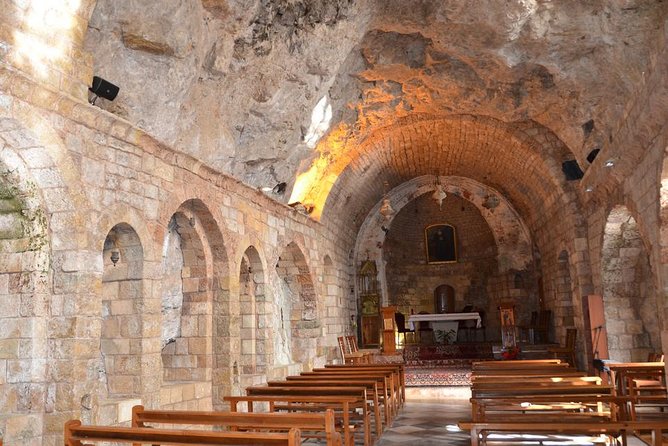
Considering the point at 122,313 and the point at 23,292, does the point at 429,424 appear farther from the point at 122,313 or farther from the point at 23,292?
the point at 23,292

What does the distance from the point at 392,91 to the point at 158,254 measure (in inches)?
252

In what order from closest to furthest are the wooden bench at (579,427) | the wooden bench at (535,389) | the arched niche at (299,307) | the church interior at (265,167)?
the wooden bench at (579,427)
the church interior at (265,167)
the wooden bench at (535,389)
the arched niche at (299,307)

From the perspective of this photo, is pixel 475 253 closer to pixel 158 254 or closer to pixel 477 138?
pixel 477 138

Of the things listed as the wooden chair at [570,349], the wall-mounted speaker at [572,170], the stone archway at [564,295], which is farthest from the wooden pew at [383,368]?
the wall-mounted speaker at [572,170]

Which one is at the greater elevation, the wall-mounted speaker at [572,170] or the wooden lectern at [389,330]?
the wall-mounted speaker at [572,170]

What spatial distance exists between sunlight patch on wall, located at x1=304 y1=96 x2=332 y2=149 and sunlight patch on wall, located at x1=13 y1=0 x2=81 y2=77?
518 centimetres

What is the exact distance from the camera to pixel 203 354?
805 centimetres

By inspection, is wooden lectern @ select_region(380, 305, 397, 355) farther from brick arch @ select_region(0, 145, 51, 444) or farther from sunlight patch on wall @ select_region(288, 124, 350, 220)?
brick arch @ select_region(0, 145, 51, 444)

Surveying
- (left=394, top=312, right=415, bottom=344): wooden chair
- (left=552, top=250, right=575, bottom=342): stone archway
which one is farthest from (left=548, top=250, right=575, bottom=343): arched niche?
(left=394, top=312, right=415, bottom=344): wooden chair

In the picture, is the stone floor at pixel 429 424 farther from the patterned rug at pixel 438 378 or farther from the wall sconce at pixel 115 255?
the wall sconce at pixel 115 255

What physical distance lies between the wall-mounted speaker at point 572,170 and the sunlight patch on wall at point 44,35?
8981mm

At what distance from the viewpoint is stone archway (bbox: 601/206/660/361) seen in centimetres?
1014

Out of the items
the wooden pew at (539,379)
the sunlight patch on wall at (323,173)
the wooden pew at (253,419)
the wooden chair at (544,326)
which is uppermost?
the sunlight patch on wall at (323,173)

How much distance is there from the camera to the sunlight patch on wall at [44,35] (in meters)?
5.07
